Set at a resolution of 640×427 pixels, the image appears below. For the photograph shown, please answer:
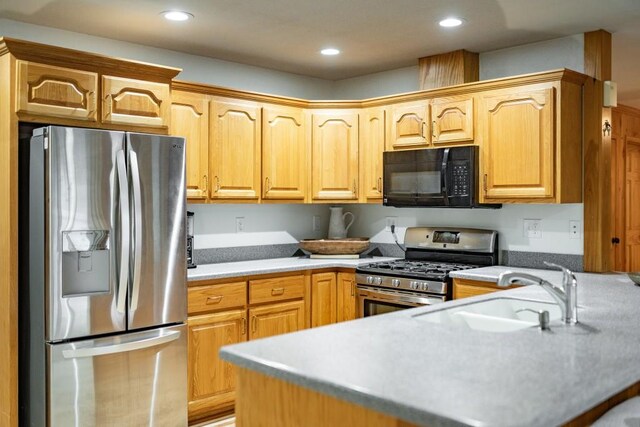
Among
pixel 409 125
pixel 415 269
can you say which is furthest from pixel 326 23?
pixel 415 269

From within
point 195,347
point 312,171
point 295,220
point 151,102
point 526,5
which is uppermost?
point 526,5

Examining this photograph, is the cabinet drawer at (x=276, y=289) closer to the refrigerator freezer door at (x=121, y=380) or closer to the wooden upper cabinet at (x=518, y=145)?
the refrigerator freezer door at (x=121, y=380)

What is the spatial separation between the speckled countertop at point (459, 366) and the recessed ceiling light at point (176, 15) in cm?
211

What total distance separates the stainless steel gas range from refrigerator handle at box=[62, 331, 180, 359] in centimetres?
141

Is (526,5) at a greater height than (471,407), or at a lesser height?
greater

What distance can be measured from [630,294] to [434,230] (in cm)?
180

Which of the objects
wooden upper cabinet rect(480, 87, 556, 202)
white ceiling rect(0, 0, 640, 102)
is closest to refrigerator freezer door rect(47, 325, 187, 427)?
white ceiling rect(0, 0, 640, 102)

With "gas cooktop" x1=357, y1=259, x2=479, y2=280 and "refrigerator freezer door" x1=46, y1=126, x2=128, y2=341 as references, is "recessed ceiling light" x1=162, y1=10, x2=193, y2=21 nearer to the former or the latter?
"refrigerator freezer door" x1=46, y1=126, x2=128, y2=341

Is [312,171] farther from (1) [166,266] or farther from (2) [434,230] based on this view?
(1) [166,266]

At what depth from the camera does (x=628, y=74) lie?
5.22 meters

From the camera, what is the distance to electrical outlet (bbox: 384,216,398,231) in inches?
198

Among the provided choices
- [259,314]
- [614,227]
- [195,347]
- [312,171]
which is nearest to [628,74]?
[614,227]

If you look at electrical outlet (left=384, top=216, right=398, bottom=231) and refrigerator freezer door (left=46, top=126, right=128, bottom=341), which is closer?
refrigerator freezer door (left=46, top=126, right=128, bottom=341)

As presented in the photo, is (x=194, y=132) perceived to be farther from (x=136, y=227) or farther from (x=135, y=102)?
(x=136, y=227)
